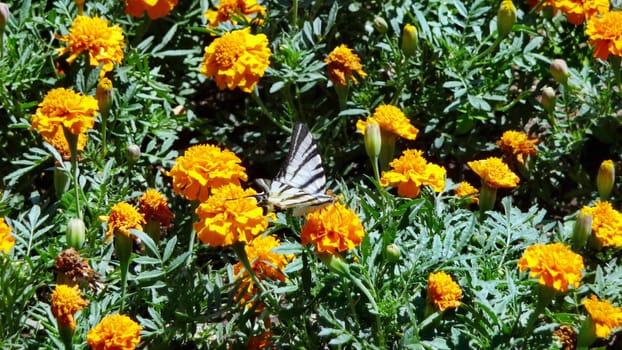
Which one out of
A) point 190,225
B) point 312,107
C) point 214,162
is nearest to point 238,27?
point 312,107

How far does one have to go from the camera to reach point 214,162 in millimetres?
2482

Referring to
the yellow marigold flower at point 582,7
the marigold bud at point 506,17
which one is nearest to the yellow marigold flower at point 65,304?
the marigold bud at point 506,17

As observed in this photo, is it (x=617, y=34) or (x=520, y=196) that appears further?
(x=520, y=196)

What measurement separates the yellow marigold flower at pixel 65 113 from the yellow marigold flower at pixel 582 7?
1607 mm

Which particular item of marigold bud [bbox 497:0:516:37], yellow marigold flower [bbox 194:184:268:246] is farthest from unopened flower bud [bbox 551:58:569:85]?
yellow marigold flower [bbox 194:184:268:246]

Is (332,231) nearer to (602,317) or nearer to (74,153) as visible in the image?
(602,317)

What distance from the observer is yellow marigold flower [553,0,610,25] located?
3285 mm

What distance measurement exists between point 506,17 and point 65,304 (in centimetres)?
166

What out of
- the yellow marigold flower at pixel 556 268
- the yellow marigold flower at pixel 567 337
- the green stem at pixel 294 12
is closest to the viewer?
the yellow marigold flower at pixel 556 268

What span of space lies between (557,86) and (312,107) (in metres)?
0.91

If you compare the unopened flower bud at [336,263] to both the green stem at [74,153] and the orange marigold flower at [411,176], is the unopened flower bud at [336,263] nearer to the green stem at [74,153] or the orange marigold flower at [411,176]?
the orange marigold flower at [411,176]

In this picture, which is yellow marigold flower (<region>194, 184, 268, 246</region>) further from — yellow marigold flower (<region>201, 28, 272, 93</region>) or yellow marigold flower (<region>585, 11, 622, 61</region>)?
yellow marigold flower (<region>585, 11, 622, 61</region>)

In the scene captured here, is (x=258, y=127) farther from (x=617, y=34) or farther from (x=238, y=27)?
(x=617, y=34)

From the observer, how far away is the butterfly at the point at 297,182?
2.38 metres
